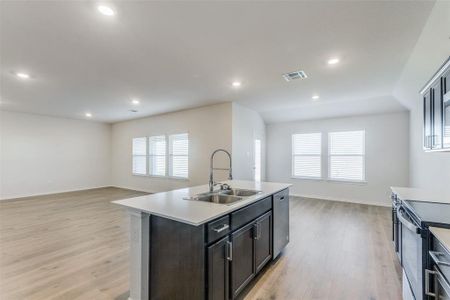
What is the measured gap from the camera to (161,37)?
2.64 metres

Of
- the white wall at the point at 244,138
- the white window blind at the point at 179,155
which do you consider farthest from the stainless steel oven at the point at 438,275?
the white window blind at the point at 179,155

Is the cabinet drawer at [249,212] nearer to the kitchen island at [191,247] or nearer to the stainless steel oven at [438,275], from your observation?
the kitchen island at [191,247]

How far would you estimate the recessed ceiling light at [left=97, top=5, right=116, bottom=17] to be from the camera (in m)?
2.09

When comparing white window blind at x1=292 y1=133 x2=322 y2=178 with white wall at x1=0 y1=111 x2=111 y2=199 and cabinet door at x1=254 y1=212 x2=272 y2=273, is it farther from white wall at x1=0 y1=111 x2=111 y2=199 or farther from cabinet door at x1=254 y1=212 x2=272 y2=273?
white wall at x1=0 y1=111 x2=111 y2=199

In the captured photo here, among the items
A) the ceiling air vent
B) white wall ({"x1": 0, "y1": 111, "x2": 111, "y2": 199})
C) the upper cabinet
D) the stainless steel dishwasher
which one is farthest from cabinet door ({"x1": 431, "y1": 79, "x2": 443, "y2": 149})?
white wall ({"x1": 0, "y1": 111, "x2": 111, "y2": 199})

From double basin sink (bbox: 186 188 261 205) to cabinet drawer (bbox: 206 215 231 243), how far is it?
0.54 meters

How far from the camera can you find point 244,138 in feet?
20.7

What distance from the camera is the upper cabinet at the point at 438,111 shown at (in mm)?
1801

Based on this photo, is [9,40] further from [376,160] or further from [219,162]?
[376,160]

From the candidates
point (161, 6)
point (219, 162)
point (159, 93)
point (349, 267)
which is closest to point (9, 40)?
point (161, 6)

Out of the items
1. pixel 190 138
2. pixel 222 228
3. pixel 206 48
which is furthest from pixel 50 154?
pixel 222 228

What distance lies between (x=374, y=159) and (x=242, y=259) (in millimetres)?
5597

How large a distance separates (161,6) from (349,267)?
361cm

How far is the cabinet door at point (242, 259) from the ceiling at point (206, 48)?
217 cm
